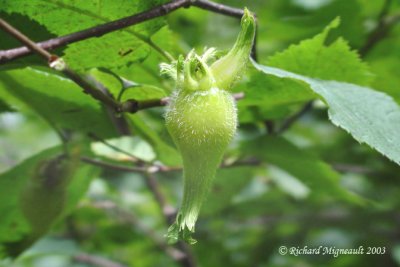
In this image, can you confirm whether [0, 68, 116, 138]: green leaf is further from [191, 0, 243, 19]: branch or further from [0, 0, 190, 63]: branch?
[191, 0, 243, 19]: branch

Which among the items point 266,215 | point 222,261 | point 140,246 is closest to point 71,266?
point 140,246

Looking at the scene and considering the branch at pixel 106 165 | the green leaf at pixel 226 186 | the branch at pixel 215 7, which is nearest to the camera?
the branch at pixel 215 7

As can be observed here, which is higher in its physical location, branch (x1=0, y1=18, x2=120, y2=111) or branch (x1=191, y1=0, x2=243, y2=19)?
branch (x1=191, y1=0, x2=243, y2=19)

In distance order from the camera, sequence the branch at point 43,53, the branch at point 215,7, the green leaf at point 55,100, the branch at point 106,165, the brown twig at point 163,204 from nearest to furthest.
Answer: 1. the branch at point 43,53
2. the branch at point 215,7
3. the green leaf at point 55,100
4. the branch at point 106,165
5. the brown twig at point 163,204

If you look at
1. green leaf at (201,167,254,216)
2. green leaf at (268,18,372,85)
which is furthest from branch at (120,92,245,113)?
green leaf at (201,167,254,216)

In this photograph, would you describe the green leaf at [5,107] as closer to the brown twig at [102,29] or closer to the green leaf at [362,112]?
the brown twig at [102,29]

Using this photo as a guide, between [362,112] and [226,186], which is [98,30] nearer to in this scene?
[362,112]

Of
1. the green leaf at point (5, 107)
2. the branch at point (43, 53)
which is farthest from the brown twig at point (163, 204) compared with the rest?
the branch at point (43, 53)

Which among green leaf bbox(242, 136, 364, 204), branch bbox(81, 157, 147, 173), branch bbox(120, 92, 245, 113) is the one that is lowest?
branch bbox(120, 92, 245, 113)
